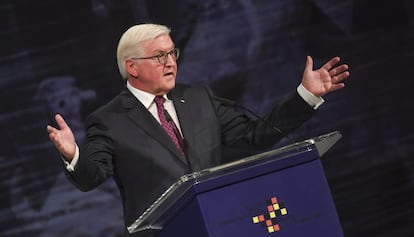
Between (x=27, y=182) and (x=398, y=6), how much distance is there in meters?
2.11

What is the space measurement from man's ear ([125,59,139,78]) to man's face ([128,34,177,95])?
2cm

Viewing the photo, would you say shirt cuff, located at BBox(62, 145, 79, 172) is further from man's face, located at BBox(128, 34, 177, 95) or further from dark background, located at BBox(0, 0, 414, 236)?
dark background, located at BBox(0, 0, 414, 236)

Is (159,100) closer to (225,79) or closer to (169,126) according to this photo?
(169,126)

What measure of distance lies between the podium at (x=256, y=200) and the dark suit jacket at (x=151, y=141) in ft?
1.18

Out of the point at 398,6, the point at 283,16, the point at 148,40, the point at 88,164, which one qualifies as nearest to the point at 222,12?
the point at 283,16

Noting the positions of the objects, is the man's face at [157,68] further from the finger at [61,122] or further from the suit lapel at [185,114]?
the finger at [61,122]

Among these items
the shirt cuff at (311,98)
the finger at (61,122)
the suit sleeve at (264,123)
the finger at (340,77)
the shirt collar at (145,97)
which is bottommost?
the suit sleeve at (264,123)

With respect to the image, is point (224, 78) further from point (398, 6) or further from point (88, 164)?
point (88, 164)

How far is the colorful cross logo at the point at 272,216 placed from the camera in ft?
7.70

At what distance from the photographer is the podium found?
2.31 m

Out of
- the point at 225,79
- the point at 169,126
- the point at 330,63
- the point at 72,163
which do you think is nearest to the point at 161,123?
the point at 169,126

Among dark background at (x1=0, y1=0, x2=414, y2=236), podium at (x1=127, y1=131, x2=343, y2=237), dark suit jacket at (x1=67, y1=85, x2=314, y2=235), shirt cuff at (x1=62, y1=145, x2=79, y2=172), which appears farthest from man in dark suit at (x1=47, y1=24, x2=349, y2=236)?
dark background at (x1=0, y1=0, x2=414, y2=236)

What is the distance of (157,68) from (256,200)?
29.5 inches

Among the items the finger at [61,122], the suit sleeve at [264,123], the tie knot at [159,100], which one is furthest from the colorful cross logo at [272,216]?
the tie knot at [159,100]
